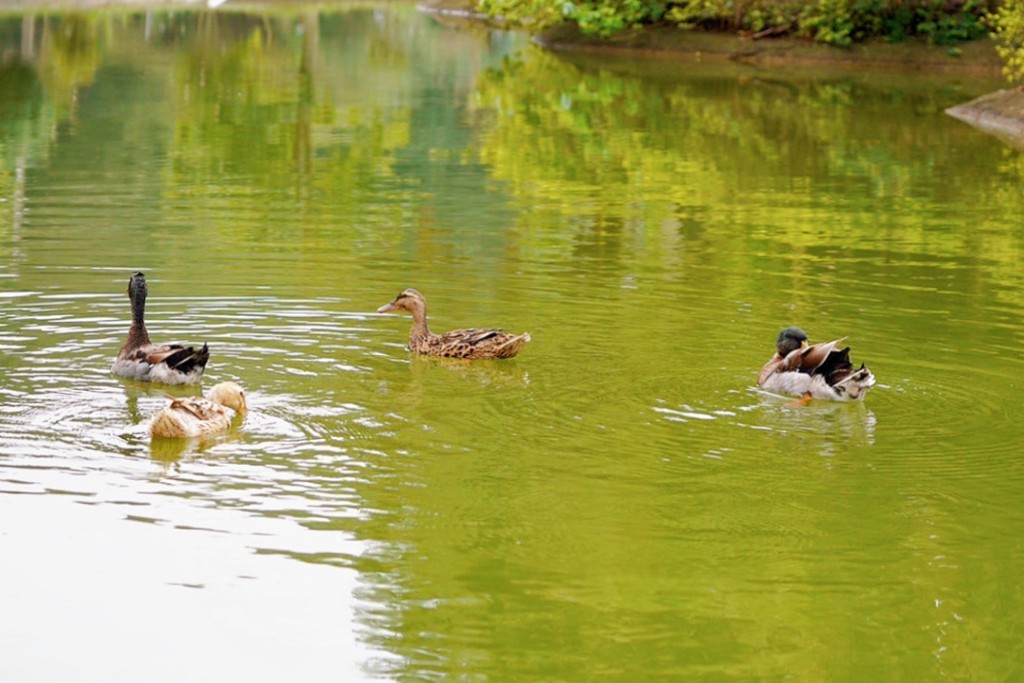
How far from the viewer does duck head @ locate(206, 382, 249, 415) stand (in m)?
11.6

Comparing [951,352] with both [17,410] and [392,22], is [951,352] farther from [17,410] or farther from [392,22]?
[392,22]

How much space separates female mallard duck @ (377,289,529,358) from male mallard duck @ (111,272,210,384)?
5.78ft

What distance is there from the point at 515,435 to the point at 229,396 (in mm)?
1814

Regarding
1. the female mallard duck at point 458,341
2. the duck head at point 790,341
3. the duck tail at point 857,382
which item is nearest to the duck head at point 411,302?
the female mallard duck at point 458,341

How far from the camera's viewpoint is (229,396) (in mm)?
11680

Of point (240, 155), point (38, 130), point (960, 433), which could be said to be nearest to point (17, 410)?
point (960, 433)

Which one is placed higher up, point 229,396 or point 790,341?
point 790,341

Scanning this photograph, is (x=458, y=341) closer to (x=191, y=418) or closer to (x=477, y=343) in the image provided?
(x=477, y=343)

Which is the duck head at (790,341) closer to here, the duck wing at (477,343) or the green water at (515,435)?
the green water at (515,435)

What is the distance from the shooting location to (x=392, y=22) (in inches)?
3145

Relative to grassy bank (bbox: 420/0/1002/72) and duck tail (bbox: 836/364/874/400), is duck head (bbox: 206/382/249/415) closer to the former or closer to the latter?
duck tail (bbox: 836/364/874/400)

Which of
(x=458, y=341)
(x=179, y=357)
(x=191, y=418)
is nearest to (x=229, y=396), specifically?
(x=191, y=418)

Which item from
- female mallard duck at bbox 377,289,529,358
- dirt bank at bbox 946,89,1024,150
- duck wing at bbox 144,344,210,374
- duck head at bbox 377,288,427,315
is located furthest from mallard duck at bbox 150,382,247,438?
dirt bank at bbox 946,89,1024,150

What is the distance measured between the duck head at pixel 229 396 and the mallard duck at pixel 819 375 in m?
3.59
